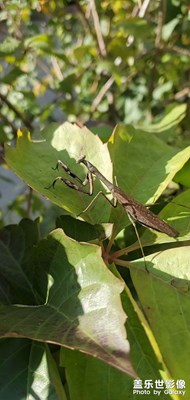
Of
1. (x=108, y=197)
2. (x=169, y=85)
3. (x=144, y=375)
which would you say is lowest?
(x=144, y=375)

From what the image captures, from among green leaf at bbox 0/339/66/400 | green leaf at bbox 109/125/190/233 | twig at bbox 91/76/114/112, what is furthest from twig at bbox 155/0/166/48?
green leaf at bbox 0/339/66/400

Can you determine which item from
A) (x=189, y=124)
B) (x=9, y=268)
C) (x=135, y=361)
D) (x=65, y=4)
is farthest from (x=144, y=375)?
(x=65, y=4)

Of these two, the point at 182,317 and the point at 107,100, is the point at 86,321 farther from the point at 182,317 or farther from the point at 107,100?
the point at 107,100

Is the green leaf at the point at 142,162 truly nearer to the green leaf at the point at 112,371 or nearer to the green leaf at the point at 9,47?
the green leaf at the point at 112,371

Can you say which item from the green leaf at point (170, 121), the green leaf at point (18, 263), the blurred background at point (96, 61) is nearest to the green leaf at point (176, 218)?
the green leaf at point (18, 263)

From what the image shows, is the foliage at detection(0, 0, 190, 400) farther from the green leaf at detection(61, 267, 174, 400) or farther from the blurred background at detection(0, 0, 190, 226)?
the blurred background at detection(0, 0, 190, 226)
